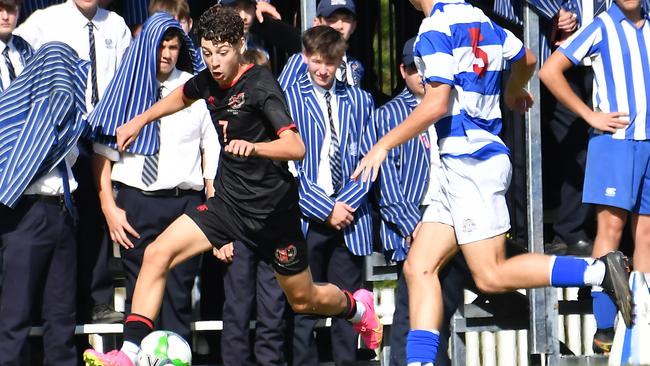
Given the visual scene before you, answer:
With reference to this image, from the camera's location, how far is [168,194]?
9.36m

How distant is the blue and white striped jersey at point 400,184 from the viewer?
376 inches

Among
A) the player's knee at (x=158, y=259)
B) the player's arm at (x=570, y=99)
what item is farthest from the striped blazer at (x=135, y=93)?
the player's arm at (x=570, y=99)

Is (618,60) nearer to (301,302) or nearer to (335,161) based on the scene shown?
(335,161)

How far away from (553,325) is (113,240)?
2819mm

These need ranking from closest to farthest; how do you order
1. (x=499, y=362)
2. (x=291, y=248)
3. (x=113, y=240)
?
(x=291, y=248) → (x=113, y=240) → (x=499, y=362)

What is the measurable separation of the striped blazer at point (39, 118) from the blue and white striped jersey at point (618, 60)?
3017 millimetres

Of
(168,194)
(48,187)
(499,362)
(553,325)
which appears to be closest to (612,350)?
(553,325)

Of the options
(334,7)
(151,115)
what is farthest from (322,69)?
(151,115)

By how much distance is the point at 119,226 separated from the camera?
9.20m

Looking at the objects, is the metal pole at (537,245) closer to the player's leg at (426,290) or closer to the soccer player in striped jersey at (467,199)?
the soccer player in striped jersey at (467,199)

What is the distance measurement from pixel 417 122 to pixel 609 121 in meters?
1.90

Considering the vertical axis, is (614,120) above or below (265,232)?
above

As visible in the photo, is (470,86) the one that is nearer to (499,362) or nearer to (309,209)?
(309,209)

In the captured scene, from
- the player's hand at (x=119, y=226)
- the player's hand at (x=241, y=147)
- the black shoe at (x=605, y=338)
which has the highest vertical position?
the player's hand at (x=241, y=147)
